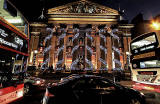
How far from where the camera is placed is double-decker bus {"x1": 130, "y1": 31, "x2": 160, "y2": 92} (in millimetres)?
4676

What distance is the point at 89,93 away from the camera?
337 centimetres

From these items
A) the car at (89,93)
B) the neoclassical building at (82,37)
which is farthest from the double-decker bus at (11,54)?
the neoclassical building at (82,37)

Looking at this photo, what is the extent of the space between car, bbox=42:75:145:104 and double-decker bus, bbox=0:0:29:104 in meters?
1.54

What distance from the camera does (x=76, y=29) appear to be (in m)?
23.9

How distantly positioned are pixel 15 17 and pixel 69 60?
61.9 ft

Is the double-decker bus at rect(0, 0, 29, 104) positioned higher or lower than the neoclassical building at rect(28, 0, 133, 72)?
lower

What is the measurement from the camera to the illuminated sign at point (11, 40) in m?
3.29

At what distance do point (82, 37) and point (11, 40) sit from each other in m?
20.9

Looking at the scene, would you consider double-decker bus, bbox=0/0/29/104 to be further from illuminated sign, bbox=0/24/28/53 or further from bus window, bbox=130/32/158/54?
bus window, bbox=130/32/158/54

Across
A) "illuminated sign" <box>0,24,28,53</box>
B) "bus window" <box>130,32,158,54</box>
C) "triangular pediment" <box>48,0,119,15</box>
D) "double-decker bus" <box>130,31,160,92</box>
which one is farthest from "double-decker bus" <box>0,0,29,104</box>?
"triangular pediment" <box>48,0,119,15</box>

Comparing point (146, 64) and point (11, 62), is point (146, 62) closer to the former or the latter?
point (146, 64)

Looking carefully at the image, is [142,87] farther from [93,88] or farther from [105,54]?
[105,54]

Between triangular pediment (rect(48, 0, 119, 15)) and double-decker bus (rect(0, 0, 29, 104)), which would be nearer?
double-decker bus (rect(0, 0, 29, 104))

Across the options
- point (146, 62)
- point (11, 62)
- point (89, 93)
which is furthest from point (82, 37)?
point (89, 93)
